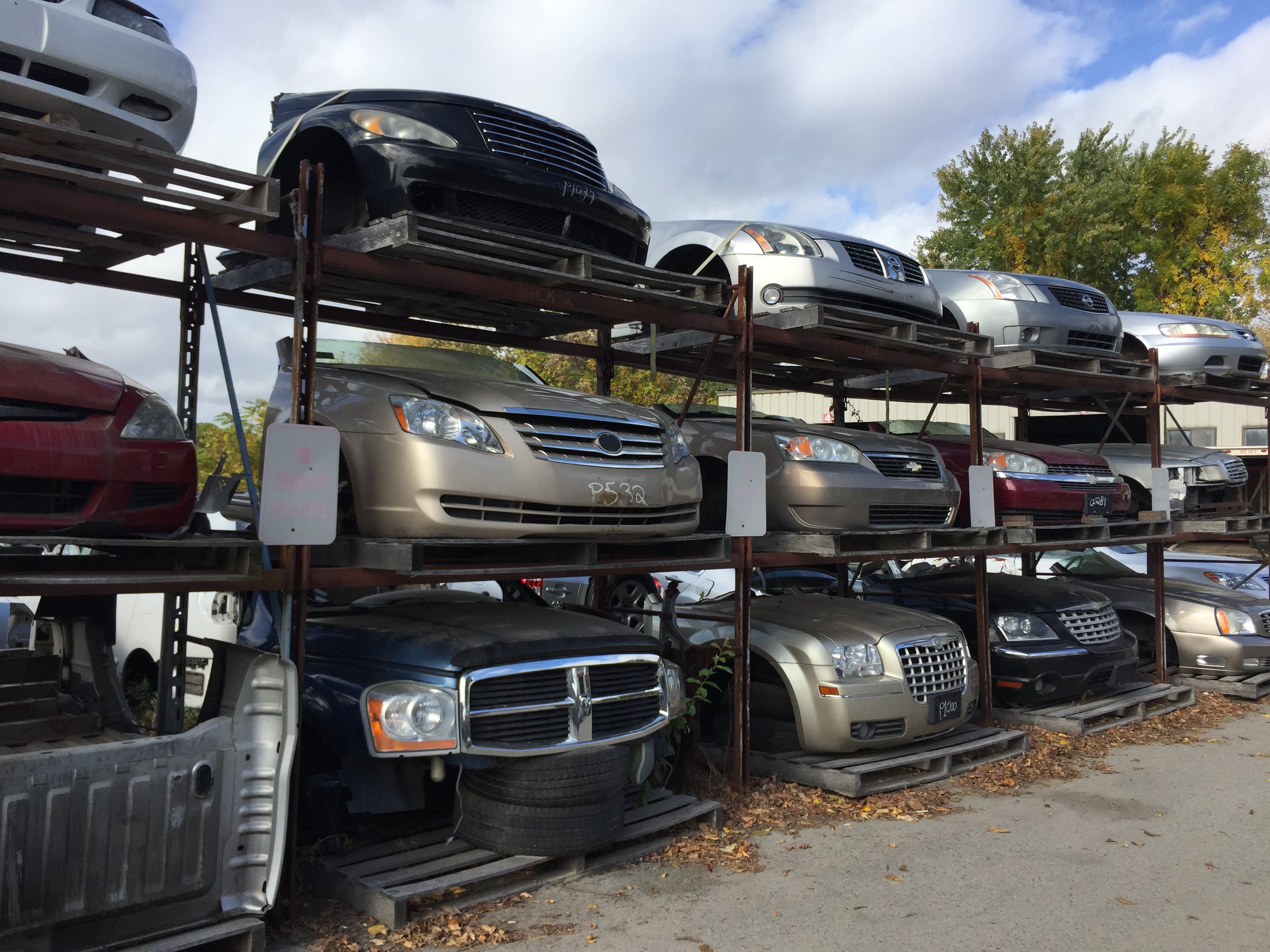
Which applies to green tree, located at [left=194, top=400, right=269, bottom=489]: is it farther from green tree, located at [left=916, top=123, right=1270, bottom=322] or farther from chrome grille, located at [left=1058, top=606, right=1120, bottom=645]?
green tree, located at [left=916, top=123, right=1270, bottom=322]

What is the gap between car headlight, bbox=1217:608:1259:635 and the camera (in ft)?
32.3

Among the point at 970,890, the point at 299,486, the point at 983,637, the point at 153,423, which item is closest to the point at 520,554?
the point at 299,486

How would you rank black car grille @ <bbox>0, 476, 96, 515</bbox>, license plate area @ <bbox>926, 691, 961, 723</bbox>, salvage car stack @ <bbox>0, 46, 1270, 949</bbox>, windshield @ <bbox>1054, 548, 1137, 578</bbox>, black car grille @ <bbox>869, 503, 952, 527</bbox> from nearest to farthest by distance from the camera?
black car grille @ <bbox>0, 476, 96, 515</bbox> → salvage car stack @ <bbox>0, 46, 1270, 949</bbox> → license plate area @ <bbox>926, 691, 961, 723</bbox> → black car grille @ <bbox>869, 503, 952, 527</bbox> → windshield @ <bbox>1054, 548, 1137, 578</bbox>

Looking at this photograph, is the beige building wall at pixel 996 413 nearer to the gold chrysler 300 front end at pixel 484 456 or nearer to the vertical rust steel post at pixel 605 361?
the vertical rust steel post at pixel 605 361

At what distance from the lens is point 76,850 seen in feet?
11.2

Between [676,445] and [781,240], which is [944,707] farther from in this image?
[781,240]

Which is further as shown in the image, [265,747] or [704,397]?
[704,397]

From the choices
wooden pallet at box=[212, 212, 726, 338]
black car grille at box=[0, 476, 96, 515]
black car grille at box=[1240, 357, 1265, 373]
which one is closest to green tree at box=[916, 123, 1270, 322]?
black car grille at box=[1240, 357, 1265, 373]

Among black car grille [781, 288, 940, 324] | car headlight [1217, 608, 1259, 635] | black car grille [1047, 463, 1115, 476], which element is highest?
black car grille [781, 288, 940, 324]

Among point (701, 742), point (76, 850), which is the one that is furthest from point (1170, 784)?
point (76, 850)

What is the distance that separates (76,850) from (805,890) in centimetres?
297

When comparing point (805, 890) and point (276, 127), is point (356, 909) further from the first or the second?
point (276, 127)

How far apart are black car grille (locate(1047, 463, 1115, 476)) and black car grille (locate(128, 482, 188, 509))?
7.09m

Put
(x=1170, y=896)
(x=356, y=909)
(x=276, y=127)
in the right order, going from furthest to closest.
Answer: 1. (x=276, y=127)
2. (x=1170, y=896)
3. (x=356, y=909)
